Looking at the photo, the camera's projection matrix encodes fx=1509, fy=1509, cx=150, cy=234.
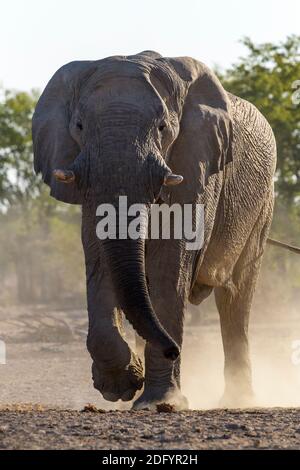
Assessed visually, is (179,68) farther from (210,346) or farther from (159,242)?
(210,346)

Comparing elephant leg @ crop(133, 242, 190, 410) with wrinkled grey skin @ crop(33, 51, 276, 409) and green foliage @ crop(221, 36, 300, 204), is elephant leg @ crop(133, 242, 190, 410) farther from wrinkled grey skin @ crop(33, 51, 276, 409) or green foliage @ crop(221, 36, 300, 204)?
green foliage @ crop(221, 36, 300, 204)

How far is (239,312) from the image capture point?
45.9ft

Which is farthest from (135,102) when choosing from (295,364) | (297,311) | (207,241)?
(297,311)

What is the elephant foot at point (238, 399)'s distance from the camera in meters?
13.2

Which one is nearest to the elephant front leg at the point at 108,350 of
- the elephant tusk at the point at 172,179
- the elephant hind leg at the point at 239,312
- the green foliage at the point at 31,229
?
the elephant tusk at the point at 172,179

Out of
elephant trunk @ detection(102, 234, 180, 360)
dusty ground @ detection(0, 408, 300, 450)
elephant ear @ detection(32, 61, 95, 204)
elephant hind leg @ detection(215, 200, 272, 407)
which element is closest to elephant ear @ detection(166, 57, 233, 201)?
elephant ear @ detection(32, 61, 95, 204)

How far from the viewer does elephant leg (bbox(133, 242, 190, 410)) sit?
10586mm

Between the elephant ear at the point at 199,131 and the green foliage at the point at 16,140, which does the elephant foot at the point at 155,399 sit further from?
the green foliage at the point at 16,140

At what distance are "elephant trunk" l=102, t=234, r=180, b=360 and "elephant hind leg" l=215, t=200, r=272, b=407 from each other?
4.09 m

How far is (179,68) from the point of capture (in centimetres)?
1116

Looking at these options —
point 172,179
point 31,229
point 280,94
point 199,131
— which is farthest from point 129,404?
point 31,229

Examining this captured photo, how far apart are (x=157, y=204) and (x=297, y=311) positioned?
20.5m

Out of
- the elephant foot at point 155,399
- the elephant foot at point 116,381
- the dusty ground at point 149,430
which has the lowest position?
the dusty ground at point 149,430

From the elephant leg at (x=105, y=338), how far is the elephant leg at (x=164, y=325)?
200 millimetres
